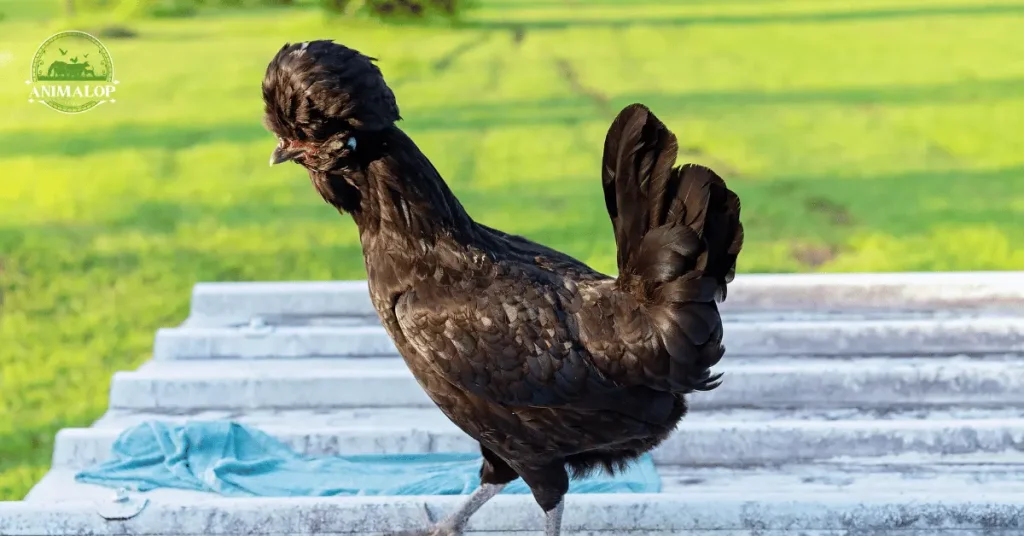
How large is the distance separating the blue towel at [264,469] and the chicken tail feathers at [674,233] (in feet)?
3.56

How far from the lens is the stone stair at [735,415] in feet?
11.8

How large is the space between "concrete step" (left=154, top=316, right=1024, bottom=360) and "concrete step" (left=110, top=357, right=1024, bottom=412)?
4.9 inches

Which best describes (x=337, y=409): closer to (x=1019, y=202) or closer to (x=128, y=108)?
(x=1019, y=202)

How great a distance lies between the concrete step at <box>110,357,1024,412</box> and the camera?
4789mm

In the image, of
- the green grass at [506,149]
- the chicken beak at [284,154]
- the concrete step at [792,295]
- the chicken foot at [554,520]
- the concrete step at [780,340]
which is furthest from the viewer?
the green grass at [506,149]

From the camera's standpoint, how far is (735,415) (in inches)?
189

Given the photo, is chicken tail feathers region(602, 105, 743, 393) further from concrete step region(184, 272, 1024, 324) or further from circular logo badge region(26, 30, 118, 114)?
circular logo badge region(26, 30, 118, 114)

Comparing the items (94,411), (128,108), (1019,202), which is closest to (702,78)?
(1019,202)

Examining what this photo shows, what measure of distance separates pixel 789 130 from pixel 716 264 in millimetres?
10252

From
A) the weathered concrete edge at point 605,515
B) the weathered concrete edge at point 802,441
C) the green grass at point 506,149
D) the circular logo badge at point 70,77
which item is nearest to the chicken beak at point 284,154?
the weathered concrete edge at point 605,515

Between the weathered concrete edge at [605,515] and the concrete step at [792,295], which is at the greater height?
the concrete step at [792,295]

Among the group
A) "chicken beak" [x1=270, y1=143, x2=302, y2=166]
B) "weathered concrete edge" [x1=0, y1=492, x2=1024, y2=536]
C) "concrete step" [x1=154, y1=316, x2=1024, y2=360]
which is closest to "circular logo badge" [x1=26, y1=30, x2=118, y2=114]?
"concrete step" [x1=154, y1=316, x2=1024, y2=360]

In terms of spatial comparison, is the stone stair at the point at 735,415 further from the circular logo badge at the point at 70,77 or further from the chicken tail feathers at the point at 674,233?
the circular logo badge at the point at 70,77

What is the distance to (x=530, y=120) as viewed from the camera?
1340 centimetres
